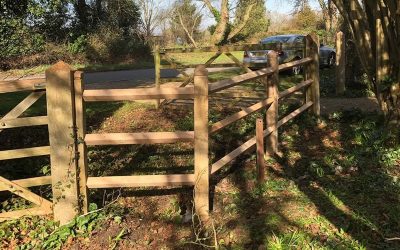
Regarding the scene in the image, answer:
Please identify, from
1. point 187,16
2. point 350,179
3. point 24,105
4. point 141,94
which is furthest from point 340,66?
point 187,16

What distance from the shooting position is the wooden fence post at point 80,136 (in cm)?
464

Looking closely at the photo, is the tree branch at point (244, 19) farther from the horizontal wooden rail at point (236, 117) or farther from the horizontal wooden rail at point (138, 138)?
the horizontal wooden rail at point (138, 138)

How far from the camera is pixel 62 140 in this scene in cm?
463

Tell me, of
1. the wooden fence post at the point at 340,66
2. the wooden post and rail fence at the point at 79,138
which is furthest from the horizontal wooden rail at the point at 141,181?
the wooden fence post at the point at 340,66

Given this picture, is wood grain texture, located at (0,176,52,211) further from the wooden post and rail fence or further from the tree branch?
the tree branch

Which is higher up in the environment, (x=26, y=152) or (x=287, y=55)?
(x=287, y=55)

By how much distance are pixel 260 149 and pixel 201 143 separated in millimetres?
1157

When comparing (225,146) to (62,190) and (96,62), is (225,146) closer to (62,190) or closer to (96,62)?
(62,190)

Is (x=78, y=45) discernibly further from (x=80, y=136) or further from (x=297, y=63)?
(x=80, y=136)

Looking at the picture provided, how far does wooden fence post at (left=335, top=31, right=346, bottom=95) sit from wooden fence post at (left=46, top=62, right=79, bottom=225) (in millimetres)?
A: 8963

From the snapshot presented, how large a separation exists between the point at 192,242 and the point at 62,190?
1.43 meters

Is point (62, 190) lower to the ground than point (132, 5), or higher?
lower

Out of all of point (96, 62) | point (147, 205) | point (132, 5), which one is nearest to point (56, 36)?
point (96, 62)

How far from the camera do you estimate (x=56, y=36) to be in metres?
25.4
